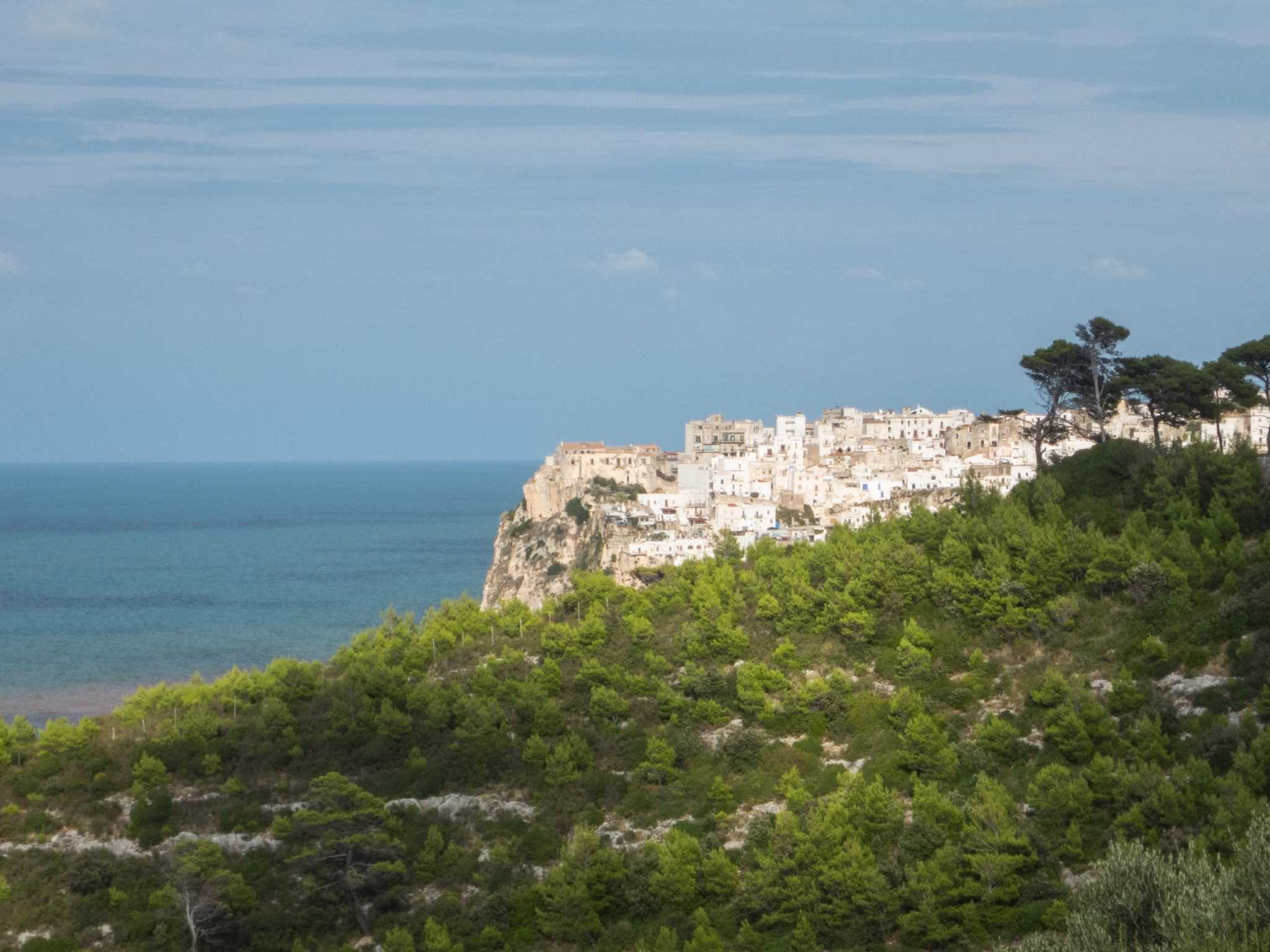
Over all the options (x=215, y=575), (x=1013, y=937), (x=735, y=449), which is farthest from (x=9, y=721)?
(x=215, y=575)

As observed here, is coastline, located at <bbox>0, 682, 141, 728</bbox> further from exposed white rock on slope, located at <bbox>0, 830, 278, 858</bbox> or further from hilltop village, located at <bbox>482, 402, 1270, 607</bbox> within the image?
exposed white rock on slope, located at <bbox>0, 830, 278, 858</bbox>

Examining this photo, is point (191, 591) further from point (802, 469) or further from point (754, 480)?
point (802, 469)

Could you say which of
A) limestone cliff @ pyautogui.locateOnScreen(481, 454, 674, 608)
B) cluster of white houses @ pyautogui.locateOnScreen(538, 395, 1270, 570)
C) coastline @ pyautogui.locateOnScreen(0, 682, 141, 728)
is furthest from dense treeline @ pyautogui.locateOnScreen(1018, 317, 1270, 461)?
coastline @ pyautogui.locateOnScreen(0, 682, 141, 728)

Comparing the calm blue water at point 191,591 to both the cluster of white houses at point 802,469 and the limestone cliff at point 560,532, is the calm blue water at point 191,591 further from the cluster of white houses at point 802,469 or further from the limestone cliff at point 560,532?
the cluster of white houses at point 802,469

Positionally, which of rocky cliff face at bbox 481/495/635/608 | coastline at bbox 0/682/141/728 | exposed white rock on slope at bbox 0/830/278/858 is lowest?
exposed white rock on slope at bbox 0/830/278/858

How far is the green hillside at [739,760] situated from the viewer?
3569cm

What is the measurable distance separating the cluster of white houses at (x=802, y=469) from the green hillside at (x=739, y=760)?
1375cm

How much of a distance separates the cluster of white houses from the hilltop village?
0.10 m

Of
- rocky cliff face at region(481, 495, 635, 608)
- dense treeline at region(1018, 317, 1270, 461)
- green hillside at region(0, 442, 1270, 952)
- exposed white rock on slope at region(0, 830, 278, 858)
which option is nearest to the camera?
green hillside at region(0, 442, 1270, 952)

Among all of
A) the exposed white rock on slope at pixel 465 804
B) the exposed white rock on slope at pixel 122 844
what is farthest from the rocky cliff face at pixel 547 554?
the exposed white rock on slope at pixel 122 844

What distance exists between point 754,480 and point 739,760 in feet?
159

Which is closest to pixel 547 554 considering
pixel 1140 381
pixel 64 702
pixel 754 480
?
pixel 754 480

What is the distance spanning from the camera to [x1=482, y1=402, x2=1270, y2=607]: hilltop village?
76.4m

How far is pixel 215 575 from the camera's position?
137750 millimetres
